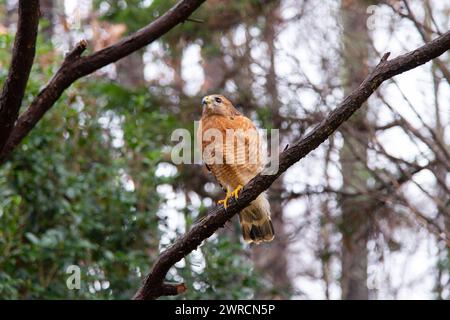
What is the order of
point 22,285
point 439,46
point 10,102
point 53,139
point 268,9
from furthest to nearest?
point 268,9, point 53,139, point 22,285, point 10,102, point 439,46

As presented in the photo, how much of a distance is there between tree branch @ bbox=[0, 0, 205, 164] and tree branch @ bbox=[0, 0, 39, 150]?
0.26 meters

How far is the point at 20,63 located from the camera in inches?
166

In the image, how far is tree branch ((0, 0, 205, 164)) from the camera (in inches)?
181

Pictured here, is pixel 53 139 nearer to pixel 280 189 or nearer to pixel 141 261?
pixel 141 261

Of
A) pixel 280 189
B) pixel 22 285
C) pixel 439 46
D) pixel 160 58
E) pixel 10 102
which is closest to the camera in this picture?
pixel 439 46

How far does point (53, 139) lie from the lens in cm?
609

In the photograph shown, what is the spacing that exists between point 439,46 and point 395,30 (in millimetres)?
2735

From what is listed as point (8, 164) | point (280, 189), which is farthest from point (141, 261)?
point (280, 189)

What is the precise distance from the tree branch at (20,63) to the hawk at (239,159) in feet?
4.79

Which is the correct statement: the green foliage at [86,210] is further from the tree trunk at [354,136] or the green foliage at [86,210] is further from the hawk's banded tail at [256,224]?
the tree trunk at [354,136]

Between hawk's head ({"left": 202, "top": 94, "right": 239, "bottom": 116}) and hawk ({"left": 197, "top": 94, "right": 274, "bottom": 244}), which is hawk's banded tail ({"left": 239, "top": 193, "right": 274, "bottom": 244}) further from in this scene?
hawk's head ({"left": 202, "top": 94, "right": 239, "bottom": 116})

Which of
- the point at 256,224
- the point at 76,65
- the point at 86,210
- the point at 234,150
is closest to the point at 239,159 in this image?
the point at 234,150

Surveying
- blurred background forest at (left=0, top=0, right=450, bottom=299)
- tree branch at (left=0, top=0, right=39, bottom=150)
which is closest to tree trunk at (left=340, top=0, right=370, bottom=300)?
blurred background forest at (left=0, top=0, right=450, bottom=299)
